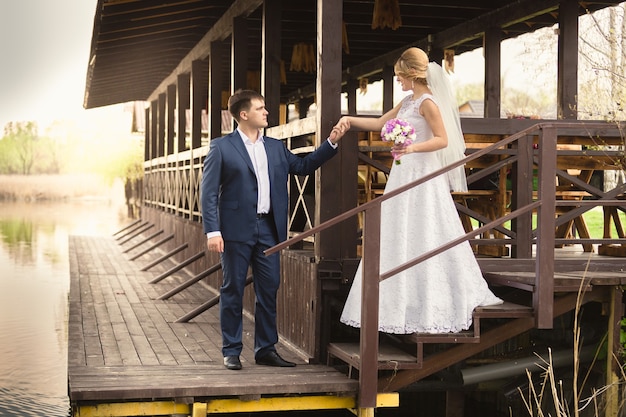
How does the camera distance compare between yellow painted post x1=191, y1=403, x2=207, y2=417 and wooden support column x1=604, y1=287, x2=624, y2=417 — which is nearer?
yellow painted post x1=191, y1=403, x2=207, y2=417

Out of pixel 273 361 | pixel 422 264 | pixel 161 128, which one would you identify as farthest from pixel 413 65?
pixel 161 128

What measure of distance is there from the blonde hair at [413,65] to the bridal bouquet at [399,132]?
32 cm

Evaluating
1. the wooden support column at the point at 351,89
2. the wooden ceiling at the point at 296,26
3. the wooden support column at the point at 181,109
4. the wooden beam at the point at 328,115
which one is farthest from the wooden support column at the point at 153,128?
the wooden beam at the point at 328,115

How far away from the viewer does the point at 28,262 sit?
79.0ft

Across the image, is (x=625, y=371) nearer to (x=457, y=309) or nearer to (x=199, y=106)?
(x=457, y=309)

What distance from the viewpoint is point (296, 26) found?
13.8 meters

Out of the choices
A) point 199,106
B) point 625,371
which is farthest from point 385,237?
point 199,106

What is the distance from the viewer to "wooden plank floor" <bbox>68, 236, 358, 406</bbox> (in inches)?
241

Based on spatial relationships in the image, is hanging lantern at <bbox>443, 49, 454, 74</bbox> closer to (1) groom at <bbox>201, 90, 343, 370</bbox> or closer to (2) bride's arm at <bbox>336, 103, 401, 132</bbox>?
(2) bride's arm at <bbox>336, 103, 401, 132</bbox>

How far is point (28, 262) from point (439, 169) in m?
19.3

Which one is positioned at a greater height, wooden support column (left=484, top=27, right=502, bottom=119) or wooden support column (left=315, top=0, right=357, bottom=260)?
wooden support column (left=484, top=27, right=502, bottom=119)

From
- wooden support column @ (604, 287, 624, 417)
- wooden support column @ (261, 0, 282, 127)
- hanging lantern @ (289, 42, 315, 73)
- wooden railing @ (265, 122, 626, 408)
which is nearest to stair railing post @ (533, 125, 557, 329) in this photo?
wooden railing @ (265, 122, 626, 408)

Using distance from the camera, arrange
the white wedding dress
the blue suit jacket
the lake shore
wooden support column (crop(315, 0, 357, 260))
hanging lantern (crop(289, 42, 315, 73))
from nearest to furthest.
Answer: the white wedding dress < the blue suit jacket < wooden support column (crop(315, 0, 357, 260)) < hanging lantern (crop(289, 42, 315, 73)) < the lake shore

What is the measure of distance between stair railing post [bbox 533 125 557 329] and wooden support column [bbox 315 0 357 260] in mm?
1407
